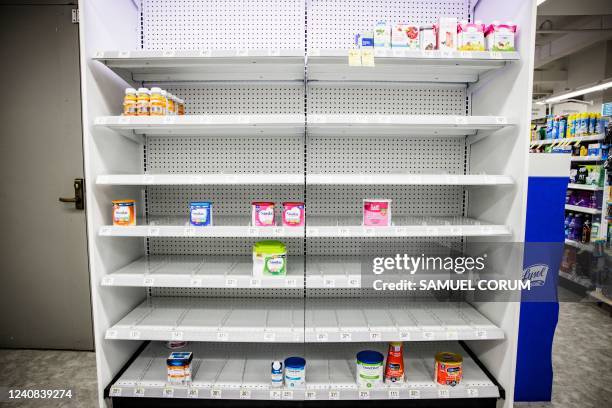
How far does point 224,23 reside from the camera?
8.41 ft

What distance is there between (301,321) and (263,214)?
2.41 feet

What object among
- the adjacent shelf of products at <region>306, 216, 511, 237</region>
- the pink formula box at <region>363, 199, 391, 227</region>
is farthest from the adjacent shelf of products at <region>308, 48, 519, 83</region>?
the adjacent shelf of products at <region>306, 216, 511, 237</region>

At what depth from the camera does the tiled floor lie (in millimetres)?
2504

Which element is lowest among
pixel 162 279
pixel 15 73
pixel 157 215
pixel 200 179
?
pixel 162 279

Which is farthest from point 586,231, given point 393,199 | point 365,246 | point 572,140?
point 365,246

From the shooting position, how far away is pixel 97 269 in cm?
208

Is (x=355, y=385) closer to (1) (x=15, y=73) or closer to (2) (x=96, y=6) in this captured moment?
(2) (x=96, y=6)

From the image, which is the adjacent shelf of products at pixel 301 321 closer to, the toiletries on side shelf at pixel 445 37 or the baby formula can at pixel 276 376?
the baby formula can at pixel 276 376

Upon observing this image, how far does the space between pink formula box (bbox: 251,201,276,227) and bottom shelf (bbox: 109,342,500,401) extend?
3.15ft

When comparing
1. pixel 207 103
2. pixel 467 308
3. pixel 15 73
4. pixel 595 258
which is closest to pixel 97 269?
pixel 207 103

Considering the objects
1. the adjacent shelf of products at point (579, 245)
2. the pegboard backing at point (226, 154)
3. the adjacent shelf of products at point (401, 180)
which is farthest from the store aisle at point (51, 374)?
the adjacent shelf of products at point (579, 245)

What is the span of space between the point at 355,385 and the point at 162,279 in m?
1.31

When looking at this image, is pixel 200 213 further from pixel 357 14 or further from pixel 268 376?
pixel 357 14

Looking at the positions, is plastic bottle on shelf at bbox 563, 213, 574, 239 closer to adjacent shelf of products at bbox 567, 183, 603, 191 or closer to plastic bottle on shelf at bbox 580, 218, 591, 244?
plastic bottle on shelf at bbox 580, 218, 591, 244
